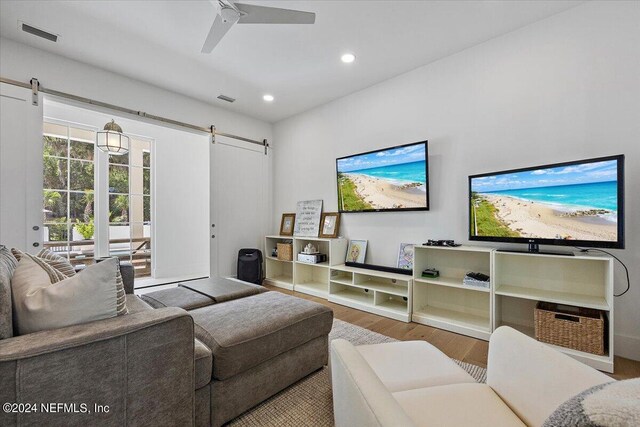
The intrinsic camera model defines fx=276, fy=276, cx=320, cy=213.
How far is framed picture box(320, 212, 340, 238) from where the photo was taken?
3.92 metres

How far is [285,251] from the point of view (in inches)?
167

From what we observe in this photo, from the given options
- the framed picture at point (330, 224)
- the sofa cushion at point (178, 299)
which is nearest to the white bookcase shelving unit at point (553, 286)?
the framed picture at point (330, 224)

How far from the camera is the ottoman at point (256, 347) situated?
4.55 feet

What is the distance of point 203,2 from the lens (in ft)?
7.25

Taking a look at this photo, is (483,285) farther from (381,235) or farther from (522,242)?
(381,235)

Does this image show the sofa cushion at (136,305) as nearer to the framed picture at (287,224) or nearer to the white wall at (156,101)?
the white wall at (156,101)

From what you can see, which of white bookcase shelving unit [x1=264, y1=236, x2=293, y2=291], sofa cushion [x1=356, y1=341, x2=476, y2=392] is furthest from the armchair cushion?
white bookcase shelving unit [x1=264, y1=236, x2=293, y2=291]

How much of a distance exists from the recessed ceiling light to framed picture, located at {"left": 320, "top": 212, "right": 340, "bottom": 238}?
74.9 inches

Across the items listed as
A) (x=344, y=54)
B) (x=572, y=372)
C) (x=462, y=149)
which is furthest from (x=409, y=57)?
(x=572, y=372)

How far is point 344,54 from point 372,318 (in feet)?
9.35

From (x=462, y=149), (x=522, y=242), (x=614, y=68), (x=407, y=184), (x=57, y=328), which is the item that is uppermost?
(x=614, y=68)

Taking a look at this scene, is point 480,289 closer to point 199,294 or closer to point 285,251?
point 199,294

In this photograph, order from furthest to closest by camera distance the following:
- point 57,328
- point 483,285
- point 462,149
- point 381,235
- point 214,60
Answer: point 381,235 → point 214,60 → point 462,149 → point 483,285 → point 57,328

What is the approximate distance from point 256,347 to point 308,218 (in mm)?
2880
